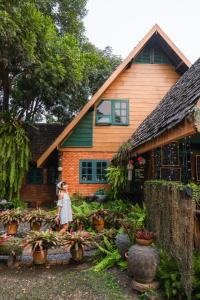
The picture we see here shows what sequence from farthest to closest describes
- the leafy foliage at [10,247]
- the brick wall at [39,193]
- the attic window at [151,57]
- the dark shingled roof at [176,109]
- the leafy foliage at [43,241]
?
the brick wall at [39,193]
the attic window at [151,57]
the leafy foliage at [10,247]
the leafy foliage at [43,241]
the dark shingled roof at [176,109]

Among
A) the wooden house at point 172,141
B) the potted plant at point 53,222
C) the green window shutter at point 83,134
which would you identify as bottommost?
the potted plant at point 53,222

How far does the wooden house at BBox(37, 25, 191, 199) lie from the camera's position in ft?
43.4

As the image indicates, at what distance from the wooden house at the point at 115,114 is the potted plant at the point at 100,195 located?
9.1 inches

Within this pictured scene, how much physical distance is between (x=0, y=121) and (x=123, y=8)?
8.74 meters

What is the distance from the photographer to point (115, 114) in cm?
1362

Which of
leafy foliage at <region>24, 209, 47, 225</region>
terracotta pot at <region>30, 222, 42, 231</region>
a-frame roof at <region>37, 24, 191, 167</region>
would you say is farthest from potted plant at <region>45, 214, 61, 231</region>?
a-frame roof at <region>37, 24, 191, 167</region>

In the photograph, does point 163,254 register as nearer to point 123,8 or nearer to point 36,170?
point 123,8

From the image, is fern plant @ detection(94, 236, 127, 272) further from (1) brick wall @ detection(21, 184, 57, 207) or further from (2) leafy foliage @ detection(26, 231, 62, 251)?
(1) brick wall @ detection(21, 184, 57, 207)

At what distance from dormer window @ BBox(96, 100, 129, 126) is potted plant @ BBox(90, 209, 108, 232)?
5.74m

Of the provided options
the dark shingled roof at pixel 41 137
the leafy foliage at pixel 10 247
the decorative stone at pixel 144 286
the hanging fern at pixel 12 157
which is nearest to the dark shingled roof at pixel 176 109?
the decorative stone at pixel 144 286

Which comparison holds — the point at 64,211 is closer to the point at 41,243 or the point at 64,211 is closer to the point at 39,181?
the point at 41,243

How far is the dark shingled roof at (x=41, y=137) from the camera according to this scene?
Result: 57.7ft

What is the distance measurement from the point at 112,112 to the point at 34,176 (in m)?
7.37

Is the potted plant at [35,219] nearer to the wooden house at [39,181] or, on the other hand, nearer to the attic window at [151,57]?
the wooden house at [39,181]
